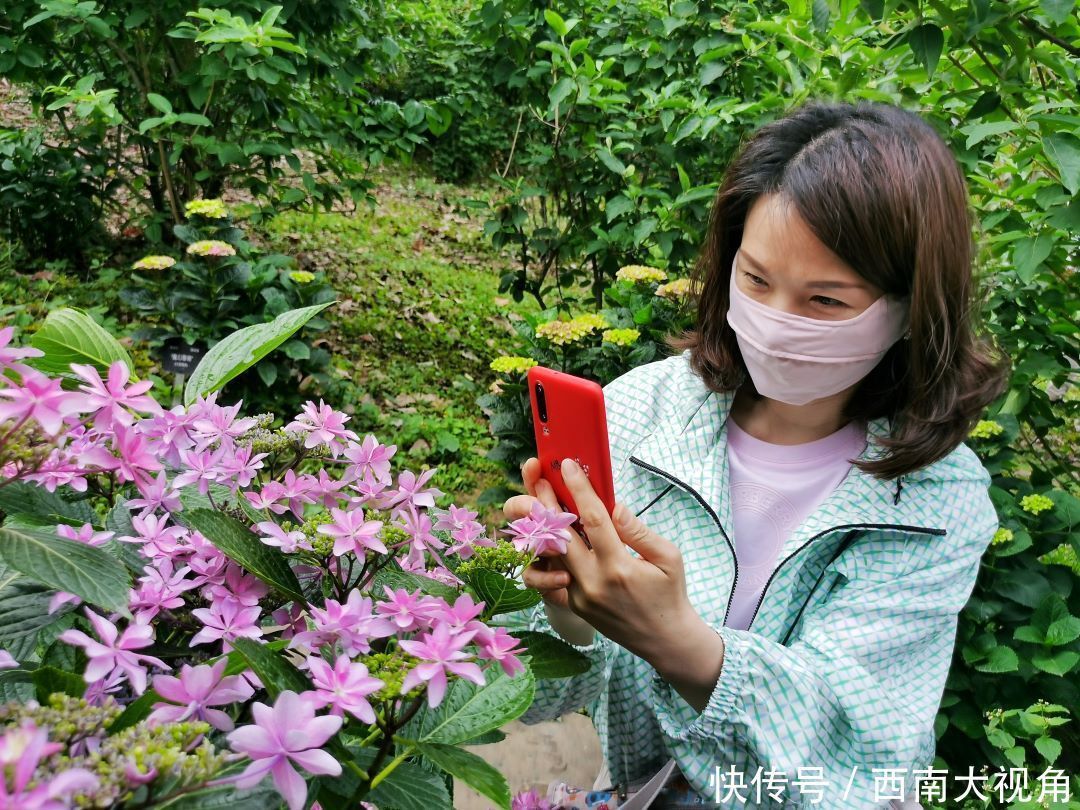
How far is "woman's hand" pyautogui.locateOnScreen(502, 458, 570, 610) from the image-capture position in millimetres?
995

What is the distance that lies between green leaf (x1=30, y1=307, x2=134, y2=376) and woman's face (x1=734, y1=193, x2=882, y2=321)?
0.94 m

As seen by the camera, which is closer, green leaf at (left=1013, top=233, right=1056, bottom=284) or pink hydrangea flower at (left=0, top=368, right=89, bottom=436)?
pink hydrangea flower at (left=0, top=368, right=89, bottom=436)

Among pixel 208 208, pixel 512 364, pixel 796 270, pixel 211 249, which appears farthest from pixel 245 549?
pixel 208 208

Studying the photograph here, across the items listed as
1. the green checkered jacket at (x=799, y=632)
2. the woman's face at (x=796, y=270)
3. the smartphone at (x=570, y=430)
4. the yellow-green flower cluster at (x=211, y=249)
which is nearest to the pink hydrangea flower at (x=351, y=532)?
the smartphone at (x=570, y=430)

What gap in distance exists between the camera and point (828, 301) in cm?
133

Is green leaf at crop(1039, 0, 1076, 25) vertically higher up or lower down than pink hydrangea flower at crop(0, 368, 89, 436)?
higher up

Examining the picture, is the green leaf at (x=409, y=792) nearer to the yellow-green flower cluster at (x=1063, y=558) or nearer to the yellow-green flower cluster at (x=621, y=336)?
the yellow-green flower cluster at (x=621, y=336)

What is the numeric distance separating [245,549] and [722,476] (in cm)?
103

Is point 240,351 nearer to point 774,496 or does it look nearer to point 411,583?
point 411,583

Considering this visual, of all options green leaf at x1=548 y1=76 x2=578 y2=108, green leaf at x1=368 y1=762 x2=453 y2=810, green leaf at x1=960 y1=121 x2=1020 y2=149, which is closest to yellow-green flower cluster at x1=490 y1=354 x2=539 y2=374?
green leaf at x1=548 y1=76 x2=578 y2=108

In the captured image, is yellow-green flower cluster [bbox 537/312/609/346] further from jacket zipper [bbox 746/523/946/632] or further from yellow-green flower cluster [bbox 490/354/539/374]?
jacket zipper [bbox 746/523/946/632]

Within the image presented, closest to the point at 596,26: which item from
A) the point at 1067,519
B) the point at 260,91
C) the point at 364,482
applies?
the point at 260,91

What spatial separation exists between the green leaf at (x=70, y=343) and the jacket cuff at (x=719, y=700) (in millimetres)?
822

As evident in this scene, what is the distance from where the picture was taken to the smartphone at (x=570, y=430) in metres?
0.94
